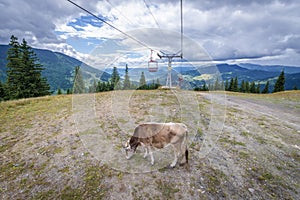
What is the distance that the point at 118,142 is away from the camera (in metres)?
6.36

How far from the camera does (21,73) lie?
25344 mm

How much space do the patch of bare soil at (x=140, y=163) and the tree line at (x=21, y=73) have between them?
22.1 m

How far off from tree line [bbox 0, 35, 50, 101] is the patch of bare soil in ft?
72.6

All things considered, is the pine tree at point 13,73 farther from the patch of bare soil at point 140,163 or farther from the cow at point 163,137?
the cow at point 163,137

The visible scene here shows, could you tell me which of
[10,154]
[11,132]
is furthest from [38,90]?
[10,154]

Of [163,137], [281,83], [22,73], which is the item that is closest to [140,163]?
[163,137]

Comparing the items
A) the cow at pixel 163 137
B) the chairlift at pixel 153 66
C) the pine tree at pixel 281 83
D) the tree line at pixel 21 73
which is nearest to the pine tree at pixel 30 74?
the tree line at pixel 21 73

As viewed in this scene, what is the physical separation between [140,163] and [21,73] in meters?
31.8

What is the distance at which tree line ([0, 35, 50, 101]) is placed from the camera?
24.9 metres

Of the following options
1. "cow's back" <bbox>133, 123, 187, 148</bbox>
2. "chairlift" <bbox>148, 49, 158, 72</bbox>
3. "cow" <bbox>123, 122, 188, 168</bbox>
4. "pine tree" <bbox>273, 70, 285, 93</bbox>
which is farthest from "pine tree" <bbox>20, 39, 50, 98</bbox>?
"pine tree" <bbox>273, 70, 285, 93</bbox>

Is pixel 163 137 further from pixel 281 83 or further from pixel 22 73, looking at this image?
pixel 281 83

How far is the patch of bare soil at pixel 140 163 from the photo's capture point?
383 cm

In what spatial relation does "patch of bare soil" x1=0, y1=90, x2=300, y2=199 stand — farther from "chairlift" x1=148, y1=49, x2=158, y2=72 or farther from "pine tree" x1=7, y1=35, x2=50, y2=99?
"pine tree" x1=7, y1=35, x2=50, y2=99

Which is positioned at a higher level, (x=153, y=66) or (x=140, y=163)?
(x=153, y=66)
